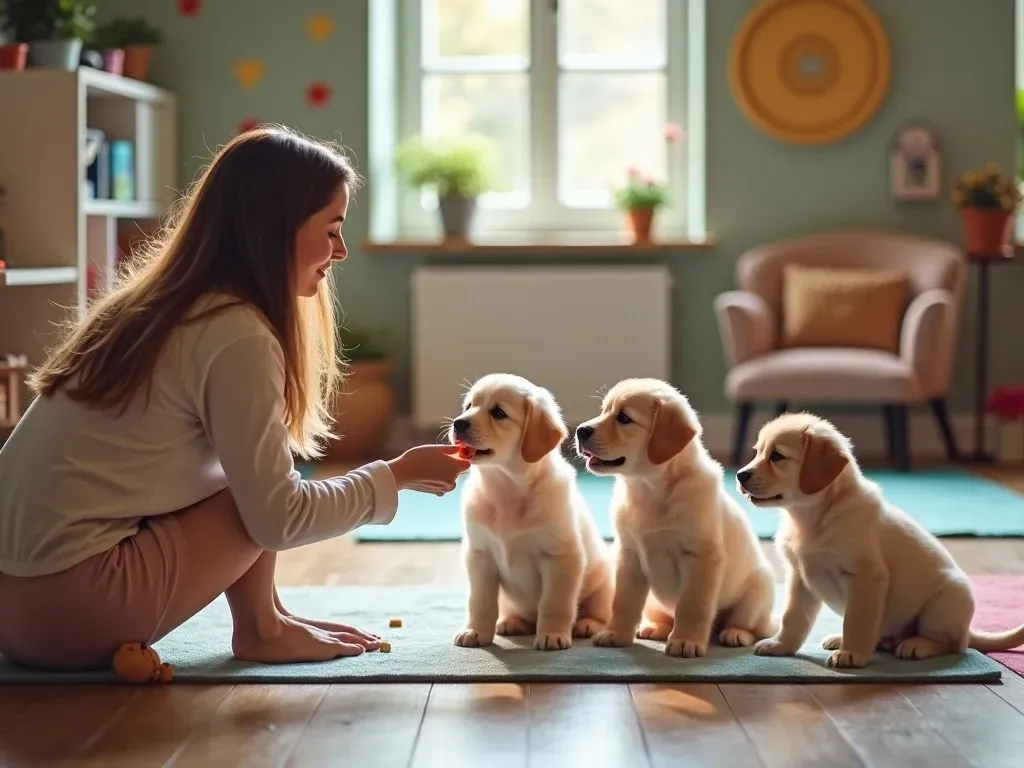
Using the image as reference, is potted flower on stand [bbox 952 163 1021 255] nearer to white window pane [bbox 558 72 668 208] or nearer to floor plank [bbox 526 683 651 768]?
white window pane [bbox 558 72 668 208]

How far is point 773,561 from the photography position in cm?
370

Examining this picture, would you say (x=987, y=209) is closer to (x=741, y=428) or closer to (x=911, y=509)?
(x=741, y=428)

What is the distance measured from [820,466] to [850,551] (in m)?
0.15

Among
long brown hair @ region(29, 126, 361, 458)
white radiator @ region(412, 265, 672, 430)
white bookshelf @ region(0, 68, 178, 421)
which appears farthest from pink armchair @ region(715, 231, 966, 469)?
long brown hair @ region(29, 126, 361, 458)

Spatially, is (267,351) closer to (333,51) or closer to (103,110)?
(103,110)

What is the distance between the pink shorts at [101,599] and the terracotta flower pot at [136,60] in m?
3.84

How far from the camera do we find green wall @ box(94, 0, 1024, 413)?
19.3 feet

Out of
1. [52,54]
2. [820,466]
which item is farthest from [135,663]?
[52,54]

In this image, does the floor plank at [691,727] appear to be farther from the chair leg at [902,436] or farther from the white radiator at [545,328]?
the white radiator at [545,328]

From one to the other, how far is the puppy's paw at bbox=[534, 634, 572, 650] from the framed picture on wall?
3.88 metres

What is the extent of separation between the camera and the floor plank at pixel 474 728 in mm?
1952

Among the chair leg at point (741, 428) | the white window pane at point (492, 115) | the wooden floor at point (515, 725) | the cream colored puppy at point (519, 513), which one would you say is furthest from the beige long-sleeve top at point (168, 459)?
the white window pane at point (492, 115)

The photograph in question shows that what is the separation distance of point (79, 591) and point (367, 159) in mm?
3953

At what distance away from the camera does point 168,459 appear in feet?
7.36
